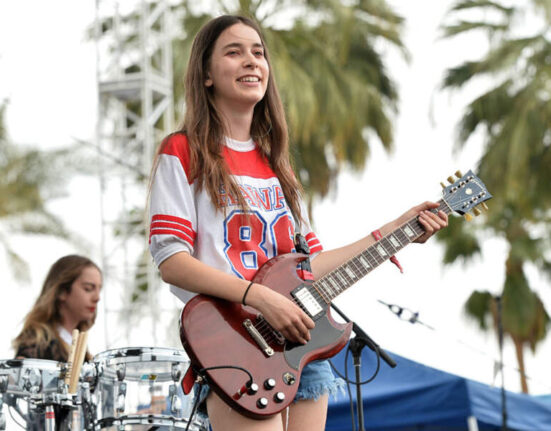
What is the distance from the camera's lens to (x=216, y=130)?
3289 mm

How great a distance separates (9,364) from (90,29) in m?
15.0

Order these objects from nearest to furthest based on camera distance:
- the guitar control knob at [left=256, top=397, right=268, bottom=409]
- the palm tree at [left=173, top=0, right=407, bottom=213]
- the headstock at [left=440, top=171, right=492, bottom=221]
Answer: the guitar control knob at [left=256, top=397, right=268, bottom=409], the headstock at [left=440, top=171, right=492, bottom=221], the palm tree at [left=173, top=0, right=407, bottom=213]

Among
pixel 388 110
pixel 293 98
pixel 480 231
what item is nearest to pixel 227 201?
pixel 293 98

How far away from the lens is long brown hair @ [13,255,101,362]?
5734mm

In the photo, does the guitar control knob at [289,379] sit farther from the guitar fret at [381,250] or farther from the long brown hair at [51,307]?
the long brown hair at [51,307]

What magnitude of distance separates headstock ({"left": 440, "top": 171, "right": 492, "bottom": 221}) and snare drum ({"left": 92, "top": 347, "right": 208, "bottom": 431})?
1.82 m

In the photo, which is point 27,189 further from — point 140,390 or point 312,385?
point 312,385

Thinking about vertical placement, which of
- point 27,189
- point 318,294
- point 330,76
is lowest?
point 318,294

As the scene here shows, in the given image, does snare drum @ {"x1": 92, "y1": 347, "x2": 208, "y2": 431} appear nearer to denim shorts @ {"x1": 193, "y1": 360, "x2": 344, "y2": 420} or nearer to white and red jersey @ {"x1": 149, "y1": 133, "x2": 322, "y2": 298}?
denim shorts @ {"x1": 193, "y1": 360, "x2": 344, "y2": 420}

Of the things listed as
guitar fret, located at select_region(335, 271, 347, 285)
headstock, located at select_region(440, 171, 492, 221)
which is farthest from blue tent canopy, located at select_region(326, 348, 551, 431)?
guitar fret, located at select_region(335, 271, 347, 285)

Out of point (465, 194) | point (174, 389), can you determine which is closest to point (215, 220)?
point (465, 194)

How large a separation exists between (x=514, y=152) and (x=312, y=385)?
18.1 m

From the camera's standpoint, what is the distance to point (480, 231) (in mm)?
22844

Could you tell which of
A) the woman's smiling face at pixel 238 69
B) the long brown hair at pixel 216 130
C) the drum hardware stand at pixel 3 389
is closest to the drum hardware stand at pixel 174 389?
the drum hardware stand at pixel 3 389
